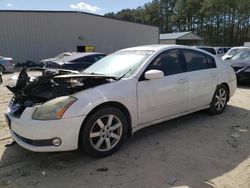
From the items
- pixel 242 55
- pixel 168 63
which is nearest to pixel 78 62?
pixel 242 55

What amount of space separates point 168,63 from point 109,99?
1.52m

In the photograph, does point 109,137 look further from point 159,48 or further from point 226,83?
point 226,83

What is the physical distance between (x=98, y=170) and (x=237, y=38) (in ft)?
207

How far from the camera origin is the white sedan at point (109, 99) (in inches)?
143

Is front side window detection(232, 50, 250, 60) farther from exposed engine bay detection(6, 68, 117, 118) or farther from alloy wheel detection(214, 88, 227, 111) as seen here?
exposed engine bay detection(6, 68, 117, 118)

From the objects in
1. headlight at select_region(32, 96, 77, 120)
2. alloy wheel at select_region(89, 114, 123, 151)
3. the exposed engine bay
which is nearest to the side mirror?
the exposed engine bay

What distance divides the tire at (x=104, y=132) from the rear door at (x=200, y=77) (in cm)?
170

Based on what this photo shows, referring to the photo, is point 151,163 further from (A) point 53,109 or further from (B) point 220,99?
(B) point 220,99

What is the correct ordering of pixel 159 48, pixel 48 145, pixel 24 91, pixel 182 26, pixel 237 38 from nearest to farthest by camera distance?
pixel 48 145 < pixel 24 91 < pixel 159 48 < pixel 237 38 < pixel 182 26

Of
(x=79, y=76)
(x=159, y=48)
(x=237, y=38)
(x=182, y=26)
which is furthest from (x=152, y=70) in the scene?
(x=182, y=26)

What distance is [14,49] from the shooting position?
24.0m

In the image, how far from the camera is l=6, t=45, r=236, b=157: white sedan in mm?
3641

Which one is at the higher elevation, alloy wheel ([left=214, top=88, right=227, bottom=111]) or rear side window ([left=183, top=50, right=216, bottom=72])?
rear side window ([left=183, top=50, right=216, bottom=72])

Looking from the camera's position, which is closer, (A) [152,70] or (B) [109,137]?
(B) [109,137]
